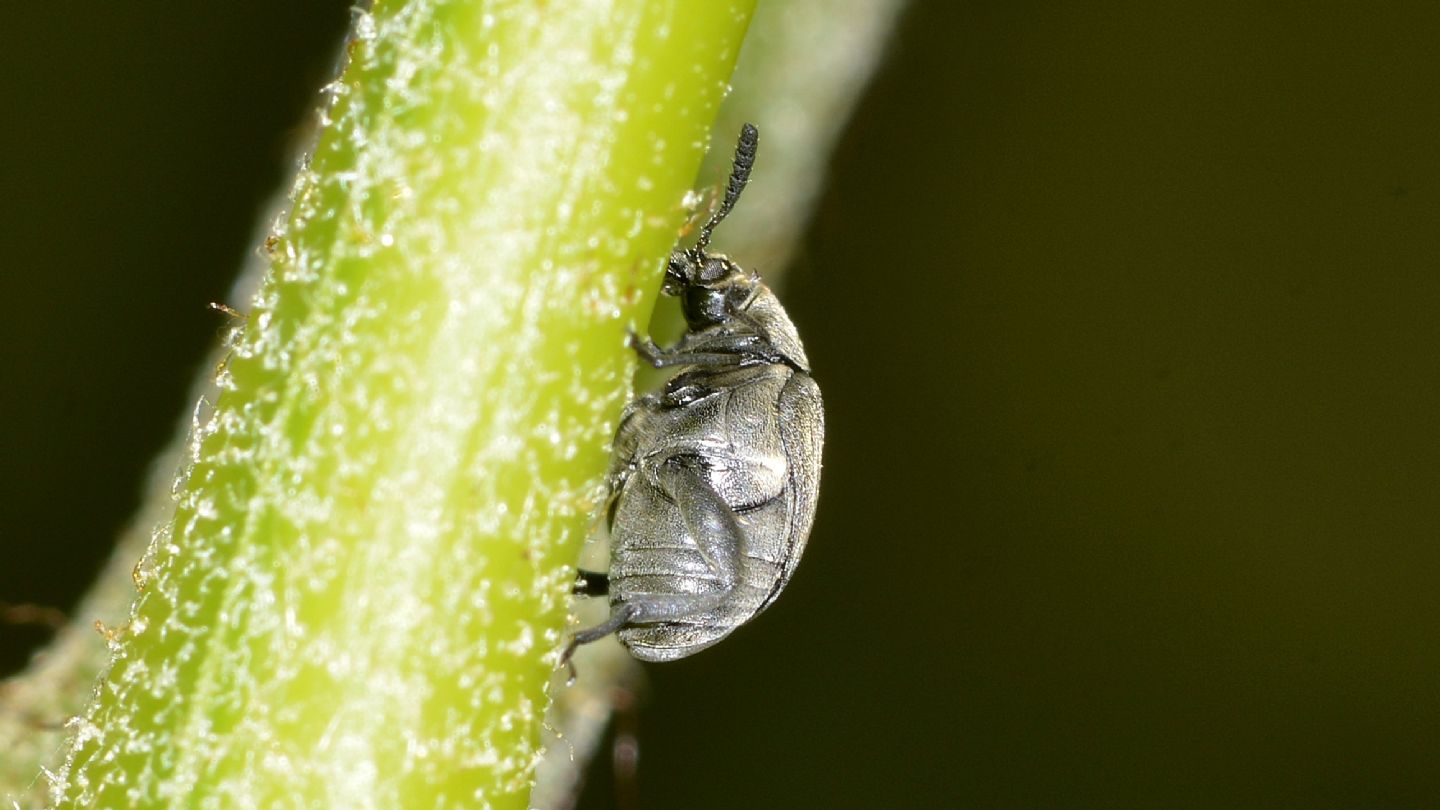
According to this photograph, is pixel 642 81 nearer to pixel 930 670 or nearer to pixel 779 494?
pixel 779 494

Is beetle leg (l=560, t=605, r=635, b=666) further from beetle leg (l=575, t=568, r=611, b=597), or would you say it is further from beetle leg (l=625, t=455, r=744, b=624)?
beetle leg (l=575, t=568, r=611, b=597)

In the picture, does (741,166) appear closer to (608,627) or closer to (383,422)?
(608,627)

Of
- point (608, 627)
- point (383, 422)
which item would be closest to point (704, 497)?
point (608, 627)

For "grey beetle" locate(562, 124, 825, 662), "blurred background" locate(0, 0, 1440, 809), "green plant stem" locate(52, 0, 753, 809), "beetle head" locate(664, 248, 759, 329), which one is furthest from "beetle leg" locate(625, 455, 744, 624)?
"blurred background" locate(0, 0, 1440, 809)

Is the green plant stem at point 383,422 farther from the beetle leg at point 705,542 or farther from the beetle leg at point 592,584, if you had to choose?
the beetle leg at point 592,584

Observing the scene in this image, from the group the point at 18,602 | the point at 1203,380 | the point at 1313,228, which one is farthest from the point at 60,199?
the point at 1313,228

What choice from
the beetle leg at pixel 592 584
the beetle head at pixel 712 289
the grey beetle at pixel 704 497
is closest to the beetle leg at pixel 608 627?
the grey beetle at pixel 704 497
